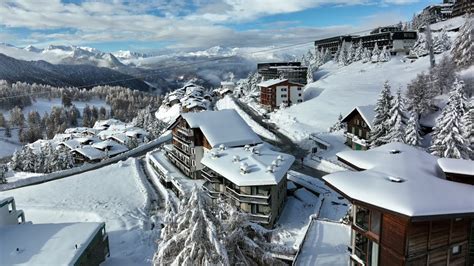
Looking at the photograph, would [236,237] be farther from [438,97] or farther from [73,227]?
[438,97]

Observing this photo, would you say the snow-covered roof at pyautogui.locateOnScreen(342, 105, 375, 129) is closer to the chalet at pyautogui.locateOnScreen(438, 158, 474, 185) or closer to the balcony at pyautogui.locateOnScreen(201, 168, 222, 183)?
the balcony at pyautogui.locateOnScreen(201, 168, 222, 183)

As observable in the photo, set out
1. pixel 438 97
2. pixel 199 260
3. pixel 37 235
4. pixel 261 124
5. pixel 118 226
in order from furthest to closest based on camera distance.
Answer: pixel 261 124, pixel 438 97, pixel 118 226, pixel 37 235, pixel 199 260

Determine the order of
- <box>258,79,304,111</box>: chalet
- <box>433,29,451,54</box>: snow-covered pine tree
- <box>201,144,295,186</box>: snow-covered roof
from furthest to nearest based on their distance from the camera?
<box>433,29,451,54</box>: snow-covered pine tree → <box>258,79,304,111</box>: chalet → <box>201,144,295,186</box>: snow-covered roof

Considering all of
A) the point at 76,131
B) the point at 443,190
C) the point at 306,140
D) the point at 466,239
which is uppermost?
the point at 443,190

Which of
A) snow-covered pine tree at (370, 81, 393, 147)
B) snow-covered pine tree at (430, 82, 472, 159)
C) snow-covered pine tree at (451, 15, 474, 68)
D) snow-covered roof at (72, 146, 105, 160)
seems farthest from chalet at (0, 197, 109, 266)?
snow-covered pine tree at (451, 15, 474, 68)

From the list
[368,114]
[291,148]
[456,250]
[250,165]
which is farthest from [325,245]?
[291,148]

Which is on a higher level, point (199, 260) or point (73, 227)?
point (199, 260)

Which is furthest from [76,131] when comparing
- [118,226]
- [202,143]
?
[118,226]

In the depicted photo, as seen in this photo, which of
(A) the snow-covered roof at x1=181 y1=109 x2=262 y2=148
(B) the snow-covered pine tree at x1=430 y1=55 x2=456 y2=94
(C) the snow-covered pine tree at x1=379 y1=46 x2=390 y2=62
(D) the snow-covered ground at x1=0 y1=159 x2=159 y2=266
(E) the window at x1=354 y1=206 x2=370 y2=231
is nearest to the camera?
(E) the window at x1=354 y1=206 x2=370 y2=231

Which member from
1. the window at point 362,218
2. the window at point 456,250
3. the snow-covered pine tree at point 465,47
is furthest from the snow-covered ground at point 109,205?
the snow-covered pine tree at point 465,47
